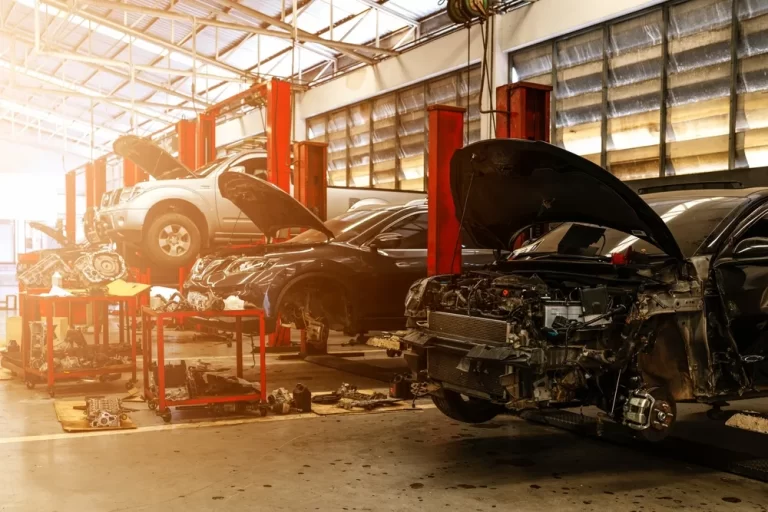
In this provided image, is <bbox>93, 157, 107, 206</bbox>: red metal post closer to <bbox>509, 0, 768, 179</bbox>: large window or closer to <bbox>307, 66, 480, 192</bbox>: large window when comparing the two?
<bbox>307, 66, 480, 192</bbox>: large window

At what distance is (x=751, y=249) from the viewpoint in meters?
4.62

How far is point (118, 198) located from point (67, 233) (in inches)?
316

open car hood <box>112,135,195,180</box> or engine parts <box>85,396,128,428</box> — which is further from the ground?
open car hood <box>112,135,195,180</box>

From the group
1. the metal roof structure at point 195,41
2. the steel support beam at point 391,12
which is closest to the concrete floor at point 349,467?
the metal roof structure at point 195,41

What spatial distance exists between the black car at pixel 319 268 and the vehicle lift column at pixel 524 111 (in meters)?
1.66

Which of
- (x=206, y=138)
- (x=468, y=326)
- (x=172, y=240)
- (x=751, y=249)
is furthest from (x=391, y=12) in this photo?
(x=468, y=326)

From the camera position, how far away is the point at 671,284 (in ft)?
14.2

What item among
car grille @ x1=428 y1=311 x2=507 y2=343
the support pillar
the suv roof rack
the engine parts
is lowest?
the engine parts

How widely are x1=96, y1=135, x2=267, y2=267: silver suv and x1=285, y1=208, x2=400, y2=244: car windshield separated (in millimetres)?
2933

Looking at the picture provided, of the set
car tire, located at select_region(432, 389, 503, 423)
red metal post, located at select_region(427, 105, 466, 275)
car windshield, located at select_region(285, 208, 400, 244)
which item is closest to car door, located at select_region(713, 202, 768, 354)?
car tire, located at select_region(432, 389, 503, 423)

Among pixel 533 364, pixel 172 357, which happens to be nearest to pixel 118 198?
pixel 172 357

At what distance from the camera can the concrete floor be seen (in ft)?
12.9

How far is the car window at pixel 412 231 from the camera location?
8250 mm

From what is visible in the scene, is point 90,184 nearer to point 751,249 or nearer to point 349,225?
point 349,225
